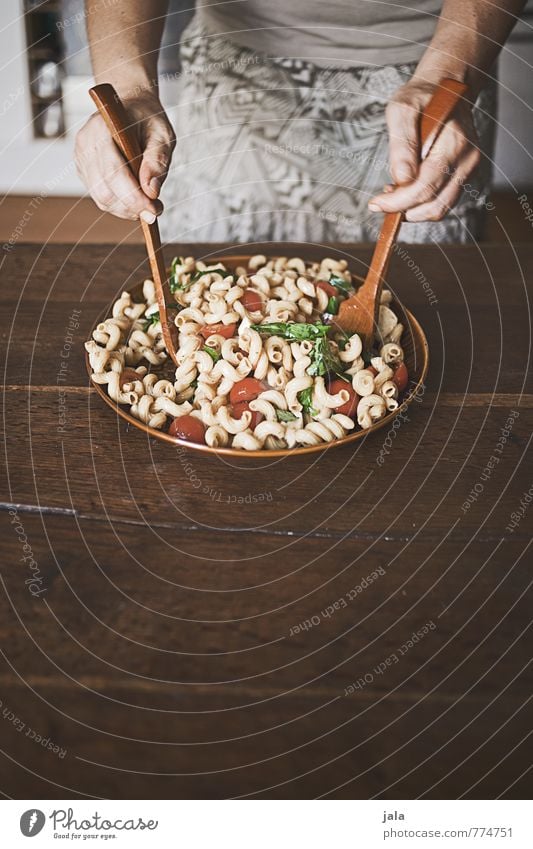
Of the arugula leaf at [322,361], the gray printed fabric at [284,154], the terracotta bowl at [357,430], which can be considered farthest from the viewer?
the gray printed fabric at [284,154]

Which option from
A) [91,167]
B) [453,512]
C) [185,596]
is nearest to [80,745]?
[185,596]

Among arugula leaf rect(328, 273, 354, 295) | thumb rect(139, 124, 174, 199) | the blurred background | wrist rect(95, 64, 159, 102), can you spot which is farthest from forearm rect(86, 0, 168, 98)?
the blurred background

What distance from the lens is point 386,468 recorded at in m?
0.77

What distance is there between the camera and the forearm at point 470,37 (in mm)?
1018

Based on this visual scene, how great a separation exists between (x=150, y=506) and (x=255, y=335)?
22 cm

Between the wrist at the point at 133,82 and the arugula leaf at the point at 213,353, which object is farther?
the wrist at the point at 133,82

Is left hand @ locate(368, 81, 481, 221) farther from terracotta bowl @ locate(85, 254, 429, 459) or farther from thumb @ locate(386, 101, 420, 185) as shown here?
terracotta bowl @ locate(85, 254, 429, 459)

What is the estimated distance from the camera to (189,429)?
→ 768 mm

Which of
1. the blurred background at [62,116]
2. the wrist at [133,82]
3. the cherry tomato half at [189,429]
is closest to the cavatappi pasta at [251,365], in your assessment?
the cherry tomato half at [189,429]

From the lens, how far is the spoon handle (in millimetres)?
857

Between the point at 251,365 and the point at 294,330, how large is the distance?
0.06 metres

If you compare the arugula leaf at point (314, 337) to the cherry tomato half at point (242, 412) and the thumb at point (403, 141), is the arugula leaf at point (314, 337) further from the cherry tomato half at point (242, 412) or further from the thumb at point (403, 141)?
the thumb at point (403, 141)

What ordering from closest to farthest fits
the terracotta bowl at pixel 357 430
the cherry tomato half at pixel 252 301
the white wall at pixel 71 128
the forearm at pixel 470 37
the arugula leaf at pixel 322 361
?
the terracotta bowl at pixel 357 430 < the arugula leaf at pixel 322 361 < the cherry tomato half at pixel 252 301 < the forearm at pixel 470 37 < the white wall at pixel 71 128

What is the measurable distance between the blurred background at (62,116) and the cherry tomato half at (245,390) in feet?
6.28
